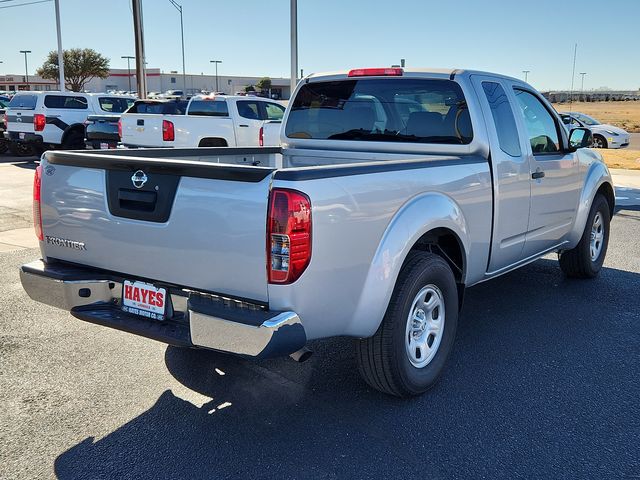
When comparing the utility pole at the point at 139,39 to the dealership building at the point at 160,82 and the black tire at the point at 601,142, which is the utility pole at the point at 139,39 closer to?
the black tire at the point at 601,142

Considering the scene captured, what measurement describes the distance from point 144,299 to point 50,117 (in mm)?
16374

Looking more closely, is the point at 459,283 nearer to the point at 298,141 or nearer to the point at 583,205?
the point at 298,141

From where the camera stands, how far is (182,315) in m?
3.28

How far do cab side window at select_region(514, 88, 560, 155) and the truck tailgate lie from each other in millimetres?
2997

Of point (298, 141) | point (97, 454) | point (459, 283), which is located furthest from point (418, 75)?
point (97, 454)

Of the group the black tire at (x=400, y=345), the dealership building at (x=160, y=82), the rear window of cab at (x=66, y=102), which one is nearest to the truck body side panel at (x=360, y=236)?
the black tire at (x=400, y=345)

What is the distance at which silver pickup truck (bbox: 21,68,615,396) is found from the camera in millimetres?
2973

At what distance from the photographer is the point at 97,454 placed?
3143 millimetres

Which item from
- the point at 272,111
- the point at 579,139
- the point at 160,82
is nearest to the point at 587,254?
A: the point at 579,139

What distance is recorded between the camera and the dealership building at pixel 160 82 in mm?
100069

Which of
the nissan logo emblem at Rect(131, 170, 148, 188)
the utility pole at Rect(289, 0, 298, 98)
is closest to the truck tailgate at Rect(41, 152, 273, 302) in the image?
the nissan logo emblem at Rect(131, 170, 148, 188)

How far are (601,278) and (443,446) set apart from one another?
13.5 ft

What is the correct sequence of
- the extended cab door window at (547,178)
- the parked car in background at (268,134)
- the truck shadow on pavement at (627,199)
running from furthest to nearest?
the parked car in background at (268,134) → the truck shadow on pavement at (627,199) → the extended cab door window at (547,178)

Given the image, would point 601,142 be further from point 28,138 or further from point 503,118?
point 503,118
